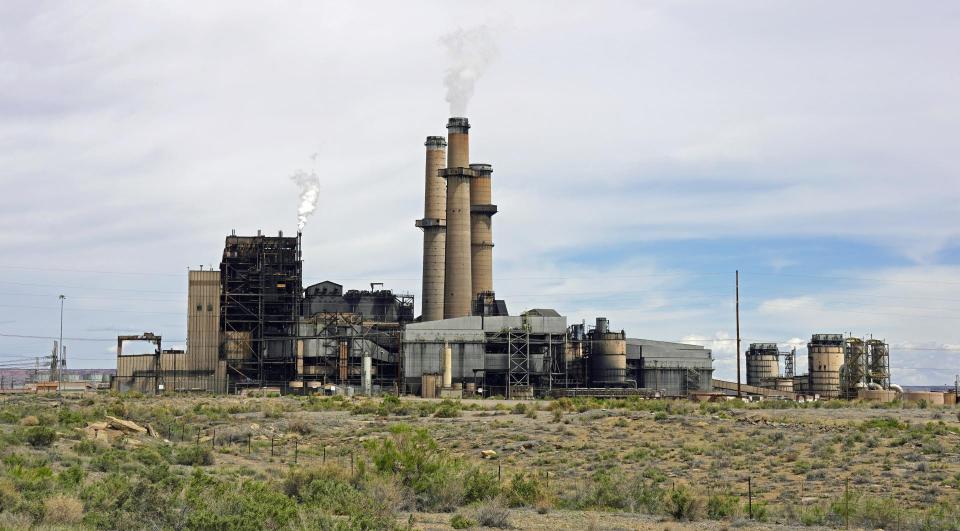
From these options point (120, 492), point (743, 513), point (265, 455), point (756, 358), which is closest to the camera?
point (120, 492)

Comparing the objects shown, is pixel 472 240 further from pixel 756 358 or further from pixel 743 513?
pixel 743 513

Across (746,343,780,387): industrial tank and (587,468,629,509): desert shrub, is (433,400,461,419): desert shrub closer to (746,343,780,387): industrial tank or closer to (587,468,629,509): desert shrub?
(587,468,629,509): desert shrub

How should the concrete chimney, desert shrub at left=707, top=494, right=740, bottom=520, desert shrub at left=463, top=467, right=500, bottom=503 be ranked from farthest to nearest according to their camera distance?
the concrete chimney
desert shrub at left=463, top=467, right=500, bottom=503
desert shrub at left=707, top=494, right=740, bottom=520

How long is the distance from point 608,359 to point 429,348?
14766mm

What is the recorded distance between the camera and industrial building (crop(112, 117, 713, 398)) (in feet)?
274

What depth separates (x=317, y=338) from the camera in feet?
276

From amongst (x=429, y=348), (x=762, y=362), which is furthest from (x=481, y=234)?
(x=762, y=362)

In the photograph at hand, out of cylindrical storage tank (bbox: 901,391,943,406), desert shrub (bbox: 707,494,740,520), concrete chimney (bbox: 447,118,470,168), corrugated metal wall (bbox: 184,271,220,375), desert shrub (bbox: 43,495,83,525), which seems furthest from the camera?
concrete chimney (bbox: 447,118,470,168)

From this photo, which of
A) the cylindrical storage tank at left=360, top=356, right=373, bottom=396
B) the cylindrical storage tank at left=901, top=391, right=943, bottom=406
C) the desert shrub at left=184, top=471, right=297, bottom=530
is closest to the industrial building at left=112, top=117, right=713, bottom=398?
the cylindrical storage tank at left=360, top=356, right=373, bottom=396

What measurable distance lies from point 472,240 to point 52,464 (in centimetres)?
6899

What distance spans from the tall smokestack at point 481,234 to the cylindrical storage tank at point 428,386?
13.8 metres

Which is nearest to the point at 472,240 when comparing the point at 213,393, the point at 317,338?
the point at 317,338

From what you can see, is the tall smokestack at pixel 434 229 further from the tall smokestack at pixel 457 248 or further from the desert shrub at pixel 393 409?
the desert shrub at pixel 393 409

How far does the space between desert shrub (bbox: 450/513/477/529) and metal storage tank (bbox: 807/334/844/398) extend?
78.7m
